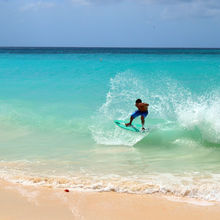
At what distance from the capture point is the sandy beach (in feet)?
16.8

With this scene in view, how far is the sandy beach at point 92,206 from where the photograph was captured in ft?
16.8

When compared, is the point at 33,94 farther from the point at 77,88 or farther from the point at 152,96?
the point at 152,96

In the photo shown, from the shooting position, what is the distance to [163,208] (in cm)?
537

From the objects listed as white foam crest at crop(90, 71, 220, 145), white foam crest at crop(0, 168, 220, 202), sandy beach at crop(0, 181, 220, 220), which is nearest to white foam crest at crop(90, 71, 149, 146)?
white foam crest at crop(90, 71, 220, 145)

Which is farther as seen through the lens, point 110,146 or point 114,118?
point 114,118

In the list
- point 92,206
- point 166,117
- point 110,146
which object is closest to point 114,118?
point 166,117

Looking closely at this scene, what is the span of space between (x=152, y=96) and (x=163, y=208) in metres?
11.0

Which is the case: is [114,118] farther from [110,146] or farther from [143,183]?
[143,183]

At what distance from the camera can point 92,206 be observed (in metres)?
5.46

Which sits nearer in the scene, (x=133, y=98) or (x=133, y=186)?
(x=133, y=186)

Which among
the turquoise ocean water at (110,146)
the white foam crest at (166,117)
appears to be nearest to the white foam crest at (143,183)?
the turquoise ocean water at (110,146)

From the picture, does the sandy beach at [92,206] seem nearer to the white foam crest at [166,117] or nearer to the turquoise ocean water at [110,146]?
the turquoise ocean water at [110,146]

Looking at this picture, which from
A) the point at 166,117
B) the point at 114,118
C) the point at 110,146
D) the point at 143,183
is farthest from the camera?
the point at 114,118

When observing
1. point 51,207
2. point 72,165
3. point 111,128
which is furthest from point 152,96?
point 51,207
